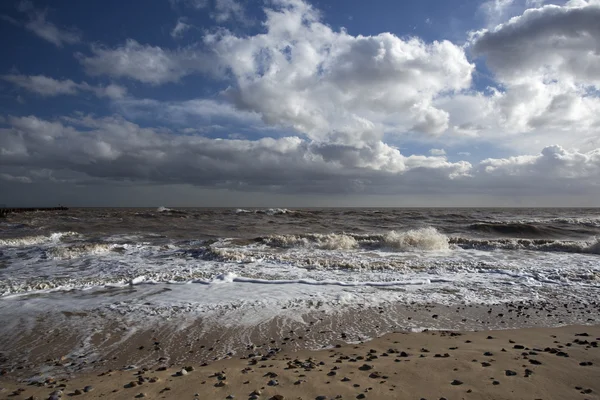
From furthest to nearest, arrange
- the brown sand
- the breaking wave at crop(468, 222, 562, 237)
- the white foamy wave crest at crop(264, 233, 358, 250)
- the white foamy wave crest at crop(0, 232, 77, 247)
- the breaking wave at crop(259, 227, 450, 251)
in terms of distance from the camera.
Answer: the breaking wave at crop(468, 222, 562, 237)
the white foamy wave crest at crop(264, 233, 358, 250)
the white foamy wave crest at crop(0, 232, 77, 247)
the breaking wave at crop(259, 227, 450, 251)
the brown sand

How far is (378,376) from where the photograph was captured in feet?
13.5

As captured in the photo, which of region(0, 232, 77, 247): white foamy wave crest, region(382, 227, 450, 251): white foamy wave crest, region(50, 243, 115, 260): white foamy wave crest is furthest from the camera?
region(0, 232, 77, 247): white foamy wave crest

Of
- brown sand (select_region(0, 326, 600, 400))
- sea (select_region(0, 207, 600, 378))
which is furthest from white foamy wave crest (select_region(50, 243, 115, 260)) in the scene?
brown sand (select_region(0, 326, 600, 400))

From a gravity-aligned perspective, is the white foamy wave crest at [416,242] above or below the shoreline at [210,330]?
above

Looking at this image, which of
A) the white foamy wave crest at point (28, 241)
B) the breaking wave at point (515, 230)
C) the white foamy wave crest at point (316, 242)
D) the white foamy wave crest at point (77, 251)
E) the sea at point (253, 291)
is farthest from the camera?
the breaking wave at point (515, 230)

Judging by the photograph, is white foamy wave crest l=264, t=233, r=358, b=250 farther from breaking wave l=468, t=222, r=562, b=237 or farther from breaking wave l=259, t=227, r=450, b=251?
breaking wave l=468, t=222, r=562, b=237

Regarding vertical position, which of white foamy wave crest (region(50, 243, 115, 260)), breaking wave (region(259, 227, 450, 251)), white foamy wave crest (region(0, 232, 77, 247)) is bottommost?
white foamy wave crest (region(0, 232, 77, 247))

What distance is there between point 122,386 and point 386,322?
458 centimetres

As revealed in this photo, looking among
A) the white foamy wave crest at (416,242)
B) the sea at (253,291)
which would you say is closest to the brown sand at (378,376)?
the sea at (253,291)

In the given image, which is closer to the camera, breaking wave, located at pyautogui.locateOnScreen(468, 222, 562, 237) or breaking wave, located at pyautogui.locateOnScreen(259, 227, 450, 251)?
breaking wave, located at pyautogui.locateOnScreen(259, 227, 450, 251)

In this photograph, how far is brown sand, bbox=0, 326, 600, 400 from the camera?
12.3 ft

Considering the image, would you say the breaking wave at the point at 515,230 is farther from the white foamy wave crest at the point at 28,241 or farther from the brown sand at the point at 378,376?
the white foamy wave crest at the point at 28,241

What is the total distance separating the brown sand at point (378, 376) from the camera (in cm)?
374

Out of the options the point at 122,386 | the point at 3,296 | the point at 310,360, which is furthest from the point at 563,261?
the point at 3,296
